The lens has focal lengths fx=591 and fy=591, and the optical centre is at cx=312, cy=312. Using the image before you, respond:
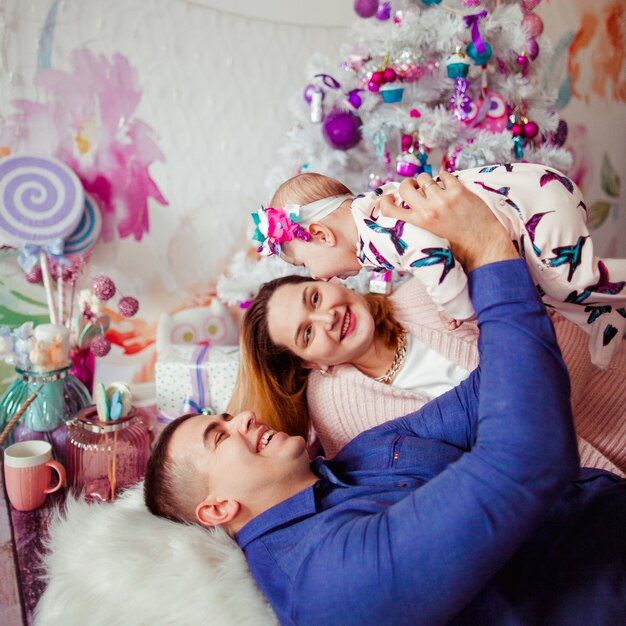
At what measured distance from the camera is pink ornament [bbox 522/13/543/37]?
2.03 meters

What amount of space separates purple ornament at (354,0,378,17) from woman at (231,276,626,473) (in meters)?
1.05

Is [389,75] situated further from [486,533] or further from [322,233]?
[486,533]

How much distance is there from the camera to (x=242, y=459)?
1.14 metres

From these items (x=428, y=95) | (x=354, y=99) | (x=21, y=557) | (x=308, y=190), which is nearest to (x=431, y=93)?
(x=428, y=95)

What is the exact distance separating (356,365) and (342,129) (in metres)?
0.85

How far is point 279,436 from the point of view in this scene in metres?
1.20

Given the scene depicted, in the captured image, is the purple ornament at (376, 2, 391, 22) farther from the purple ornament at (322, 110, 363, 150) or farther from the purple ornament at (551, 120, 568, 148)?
the purple ornament at (551, 120, 568, 148)

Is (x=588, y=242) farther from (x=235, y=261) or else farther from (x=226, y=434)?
(x=235, y=261)

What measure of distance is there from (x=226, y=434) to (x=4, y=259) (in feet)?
4.71

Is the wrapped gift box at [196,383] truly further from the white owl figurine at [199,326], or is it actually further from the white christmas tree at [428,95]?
the white christmas tree at [428,95]

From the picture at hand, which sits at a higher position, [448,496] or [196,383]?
[448,496]

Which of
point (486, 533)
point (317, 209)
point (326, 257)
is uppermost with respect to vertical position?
point (317, 209)

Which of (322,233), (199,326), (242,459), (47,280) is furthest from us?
(199,326)

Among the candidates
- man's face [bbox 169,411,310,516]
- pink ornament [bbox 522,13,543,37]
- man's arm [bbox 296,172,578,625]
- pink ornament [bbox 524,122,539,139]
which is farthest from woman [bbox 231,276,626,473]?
pink ornament [bbox 522,13,543,37]
